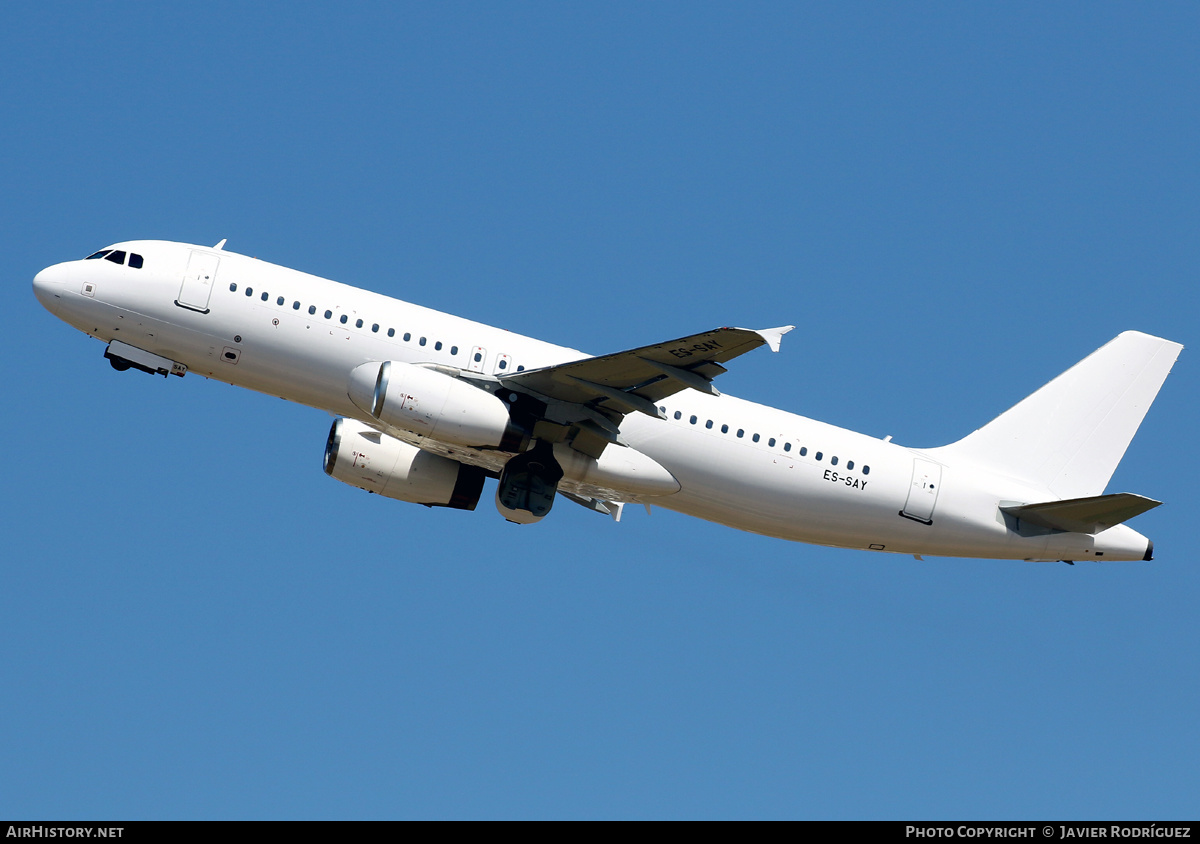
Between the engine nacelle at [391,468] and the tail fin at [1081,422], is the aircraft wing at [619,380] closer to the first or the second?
the engine nacelle at [391,468]

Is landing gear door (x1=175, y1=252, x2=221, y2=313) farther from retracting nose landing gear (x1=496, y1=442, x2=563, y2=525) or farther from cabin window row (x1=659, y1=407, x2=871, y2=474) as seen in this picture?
cabin window row (x1=659, y1=407, x2=871, y2=474)

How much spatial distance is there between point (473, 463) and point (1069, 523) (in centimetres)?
1645

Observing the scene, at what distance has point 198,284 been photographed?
33.2 m

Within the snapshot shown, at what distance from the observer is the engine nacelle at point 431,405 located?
1224 inches

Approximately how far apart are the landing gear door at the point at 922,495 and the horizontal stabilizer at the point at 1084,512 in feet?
7.06

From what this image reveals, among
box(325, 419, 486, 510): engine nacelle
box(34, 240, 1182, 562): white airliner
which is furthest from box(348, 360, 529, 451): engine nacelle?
box(325, 419, 486, 510): engine nacelle

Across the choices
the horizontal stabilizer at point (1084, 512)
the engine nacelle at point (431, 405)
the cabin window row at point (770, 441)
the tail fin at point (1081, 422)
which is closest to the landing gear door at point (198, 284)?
the engine nacelle at point (431, 405)

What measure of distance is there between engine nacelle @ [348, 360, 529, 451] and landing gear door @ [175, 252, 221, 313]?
14.9 feet

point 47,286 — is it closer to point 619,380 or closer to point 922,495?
point 619,380

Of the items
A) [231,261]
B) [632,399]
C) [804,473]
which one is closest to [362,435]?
[231,261]

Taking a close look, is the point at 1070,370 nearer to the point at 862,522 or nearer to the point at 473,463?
the point at 862,522
